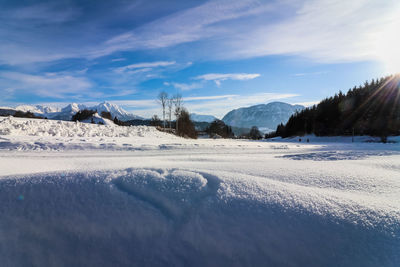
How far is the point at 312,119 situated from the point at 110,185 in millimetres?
57582

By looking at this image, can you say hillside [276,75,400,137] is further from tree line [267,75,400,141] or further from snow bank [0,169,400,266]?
snow bank [0,169,400,266]

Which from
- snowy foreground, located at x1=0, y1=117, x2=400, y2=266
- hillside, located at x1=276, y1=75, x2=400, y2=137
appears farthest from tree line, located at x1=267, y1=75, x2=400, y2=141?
snowy foreground, located at x1=0, y1=117, x2=400, y2=266

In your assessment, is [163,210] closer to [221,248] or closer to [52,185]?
[221,248]

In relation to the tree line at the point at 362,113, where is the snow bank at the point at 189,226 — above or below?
below

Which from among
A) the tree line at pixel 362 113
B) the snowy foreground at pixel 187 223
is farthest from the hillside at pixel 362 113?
the snowy foreground at pixel 187 223

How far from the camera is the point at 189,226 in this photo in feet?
4.91

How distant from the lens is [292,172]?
9.13ft

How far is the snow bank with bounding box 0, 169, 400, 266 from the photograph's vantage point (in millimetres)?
1357

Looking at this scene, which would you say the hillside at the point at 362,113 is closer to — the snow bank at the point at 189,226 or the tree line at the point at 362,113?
the tree line at the point at 362,113

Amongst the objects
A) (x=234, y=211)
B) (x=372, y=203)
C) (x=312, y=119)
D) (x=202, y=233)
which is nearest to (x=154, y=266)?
(x=202, y=233)

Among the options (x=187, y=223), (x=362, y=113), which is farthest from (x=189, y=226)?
(x=362, y=113)

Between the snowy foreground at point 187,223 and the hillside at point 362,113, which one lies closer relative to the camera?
the snowy foreground at point 187,223

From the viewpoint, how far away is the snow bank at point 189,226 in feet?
4.45

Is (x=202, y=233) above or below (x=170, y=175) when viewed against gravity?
below
